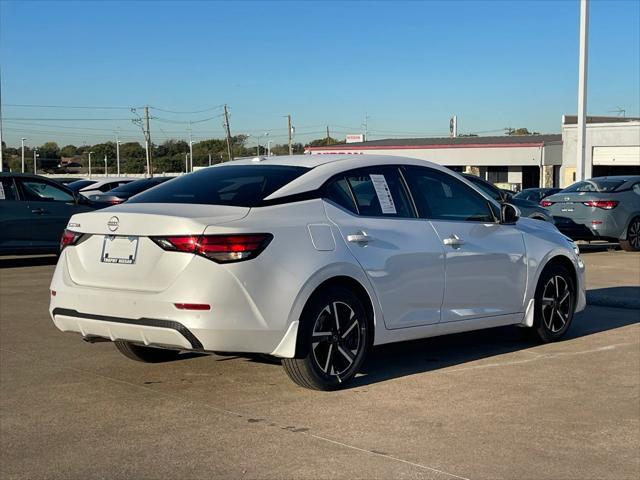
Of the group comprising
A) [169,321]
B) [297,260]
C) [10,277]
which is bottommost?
[10,277]

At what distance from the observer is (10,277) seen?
1362cm

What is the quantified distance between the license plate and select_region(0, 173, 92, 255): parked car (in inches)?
381

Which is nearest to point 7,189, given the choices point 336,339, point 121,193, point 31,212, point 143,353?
point 31,212

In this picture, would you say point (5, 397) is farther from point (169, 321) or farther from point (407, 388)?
point (407, 388)

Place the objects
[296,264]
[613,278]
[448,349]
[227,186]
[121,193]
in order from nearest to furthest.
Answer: [296,264]
[227,186]
[448,349]
[613,278]
[121,193]

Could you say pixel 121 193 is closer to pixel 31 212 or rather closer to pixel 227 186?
pixel 31 212

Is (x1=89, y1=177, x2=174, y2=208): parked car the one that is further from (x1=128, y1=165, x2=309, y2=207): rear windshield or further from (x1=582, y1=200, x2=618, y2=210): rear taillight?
(x1=128, y1=165, x2=309, y2=207): rear windshield

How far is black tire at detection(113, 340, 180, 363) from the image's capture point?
7.03 meters

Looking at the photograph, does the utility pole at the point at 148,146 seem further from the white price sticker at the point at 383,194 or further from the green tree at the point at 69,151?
the white price sticker at the point at 383,194

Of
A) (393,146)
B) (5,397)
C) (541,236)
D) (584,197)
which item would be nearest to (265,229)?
(5,397)

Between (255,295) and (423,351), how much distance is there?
258 centimetres

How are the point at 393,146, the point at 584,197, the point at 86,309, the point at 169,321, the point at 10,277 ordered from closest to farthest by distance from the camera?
the point at 169,321 < the point at 86,309 < the point at 10,277 < the point at 584,197 < the point at 393,146

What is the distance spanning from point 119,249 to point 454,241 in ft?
8.90

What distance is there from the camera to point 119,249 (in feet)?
19.5
